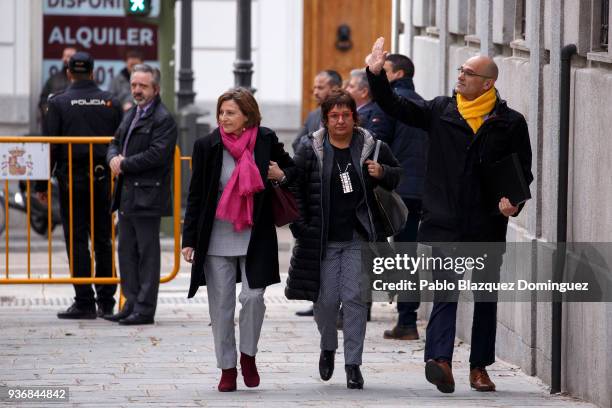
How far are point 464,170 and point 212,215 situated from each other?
53.2 inches

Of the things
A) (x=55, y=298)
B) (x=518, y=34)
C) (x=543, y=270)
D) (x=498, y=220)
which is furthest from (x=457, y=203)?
(x=55, y=298)

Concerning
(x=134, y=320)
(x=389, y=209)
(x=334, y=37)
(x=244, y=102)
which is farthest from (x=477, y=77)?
(x=334, y=37)

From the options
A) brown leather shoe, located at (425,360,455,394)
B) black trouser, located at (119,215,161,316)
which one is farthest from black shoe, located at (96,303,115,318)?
brown leather shoe, located at (425,360,455,394)

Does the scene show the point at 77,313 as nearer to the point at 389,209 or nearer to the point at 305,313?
the point at 305,313

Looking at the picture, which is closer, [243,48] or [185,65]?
[243,48]

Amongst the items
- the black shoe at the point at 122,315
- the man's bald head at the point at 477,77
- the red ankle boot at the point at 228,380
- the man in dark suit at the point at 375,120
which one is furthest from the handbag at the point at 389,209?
the black shoe at the point at 122,315

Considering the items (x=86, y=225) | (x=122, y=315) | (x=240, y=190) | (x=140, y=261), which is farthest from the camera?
(x=86, y=225)

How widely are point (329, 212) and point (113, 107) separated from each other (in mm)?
3926

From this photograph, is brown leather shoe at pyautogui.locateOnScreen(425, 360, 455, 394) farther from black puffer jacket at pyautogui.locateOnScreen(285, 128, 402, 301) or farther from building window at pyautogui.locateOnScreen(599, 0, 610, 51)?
building window at pyautogui.locateOnScreen(599, 0, 610, 51)

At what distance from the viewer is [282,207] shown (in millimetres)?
8672

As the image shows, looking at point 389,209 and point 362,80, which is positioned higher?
point 362,80

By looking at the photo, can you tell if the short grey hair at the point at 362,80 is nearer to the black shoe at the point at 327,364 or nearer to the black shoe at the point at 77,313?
the black shoe at the point at 77,313

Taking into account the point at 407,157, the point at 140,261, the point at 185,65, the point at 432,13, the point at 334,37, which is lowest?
the point at 140,261

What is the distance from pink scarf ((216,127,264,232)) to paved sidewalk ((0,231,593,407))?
3.05 ft
